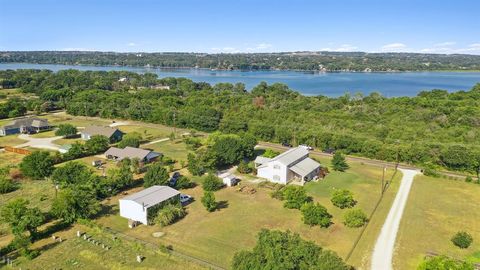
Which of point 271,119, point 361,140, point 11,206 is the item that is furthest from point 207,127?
point 11,206

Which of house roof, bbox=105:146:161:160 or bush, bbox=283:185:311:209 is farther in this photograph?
house roof, bbox=105:146:161:160

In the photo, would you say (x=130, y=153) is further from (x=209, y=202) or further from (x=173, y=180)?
(x=209, y=202)

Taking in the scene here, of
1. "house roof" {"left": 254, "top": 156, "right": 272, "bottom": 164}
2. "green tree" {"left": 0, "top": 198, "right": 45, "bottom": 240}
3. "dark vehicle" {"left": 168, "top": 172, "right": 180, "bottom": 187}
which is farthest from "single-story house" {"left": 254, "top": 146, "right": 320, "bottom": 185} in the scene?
"green tree" {"left": 0, "top": 198, "right": 45, "bottom": 240}

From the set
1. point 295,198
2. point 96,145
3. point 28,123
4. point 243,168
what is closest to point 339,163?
point 243,168

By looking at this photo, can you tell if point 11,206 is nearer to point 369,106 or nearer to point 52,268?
point 52,268

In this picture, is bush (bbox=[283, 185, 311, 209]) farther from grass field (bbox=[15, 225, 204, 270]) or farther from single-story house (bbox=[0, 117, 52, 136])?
single-story house (bbox=[0, 117, 52, 136])

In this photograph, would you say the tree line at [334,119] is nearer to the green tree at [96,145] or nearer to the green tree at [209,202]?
the green tree at [96,145]
